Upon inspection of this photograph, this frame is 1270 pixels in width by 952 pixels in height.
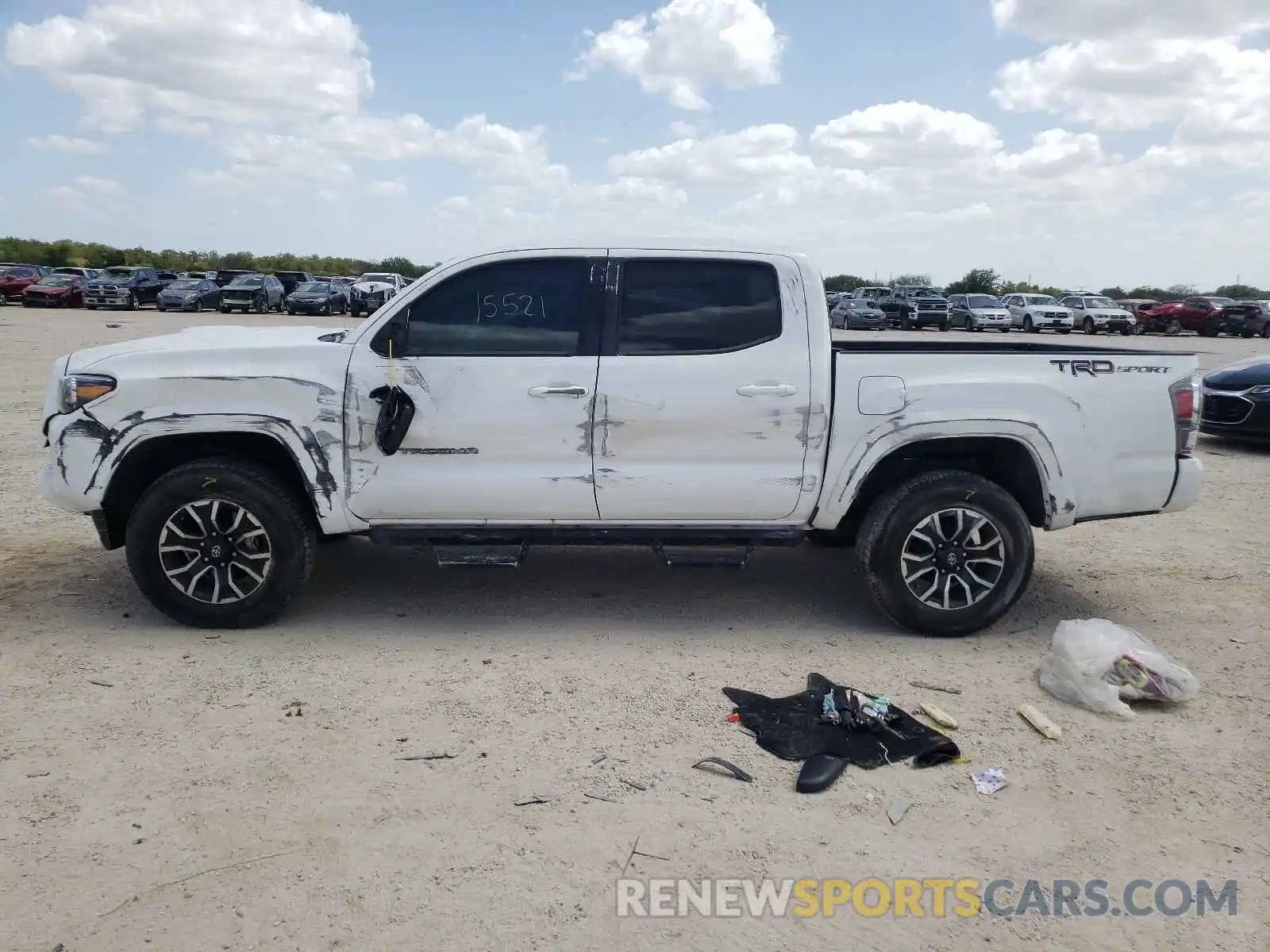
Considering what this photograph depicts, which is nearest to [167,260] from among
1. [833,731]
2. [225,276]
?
[225,276]

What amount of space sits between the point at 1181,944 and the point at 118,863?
3.13 m

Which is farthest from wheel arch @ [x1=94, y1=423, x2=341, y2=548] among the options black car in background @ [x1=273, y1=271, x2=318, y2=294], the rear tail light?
black car in background @ [x1=273, y1=271, x2=318, y2=294]

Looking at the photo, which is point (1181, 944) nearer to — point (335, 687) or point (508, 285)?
point (335, 687)

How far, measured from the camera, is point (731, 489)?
502 centimetres

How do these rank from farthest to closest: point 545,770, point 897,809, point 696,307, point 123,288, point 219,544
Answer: point 123,288
point 696,307
point 219,544
point 545,770
point 897,809

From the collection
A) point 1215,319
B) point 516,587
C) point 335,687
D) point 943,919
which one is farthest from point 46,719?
point 1215,319

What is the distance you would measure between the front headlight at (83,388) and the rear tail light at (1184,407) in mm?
5152

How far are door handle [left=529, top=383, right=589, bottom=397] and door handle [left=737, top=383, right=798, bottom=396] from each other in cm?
76

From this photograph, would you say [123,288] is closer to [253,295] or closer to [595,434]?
[253,295]

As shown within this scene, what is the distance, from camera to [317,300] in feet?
124

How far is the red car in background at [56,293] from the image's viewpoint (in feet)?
127

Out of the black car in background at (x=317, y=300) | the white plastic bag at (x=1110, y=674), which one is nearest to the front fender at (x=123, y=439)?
the white plastic bag at (x=1110, y=674)

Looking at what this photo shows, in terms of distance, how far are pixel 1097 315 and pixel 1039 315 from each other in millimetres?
2204

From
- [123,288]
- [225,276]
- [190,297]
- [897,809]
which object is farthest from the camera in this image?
[225,276]
